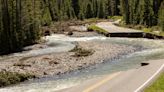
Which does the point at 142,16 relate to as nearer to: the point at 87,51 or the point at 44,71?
the point at 87,51

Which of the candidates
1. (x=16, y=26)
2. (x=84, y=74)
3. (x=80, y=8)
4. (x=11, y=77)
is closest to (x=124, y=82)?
(x=84, y=74)

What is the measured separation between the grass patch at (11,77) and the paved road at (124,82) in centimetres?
1064

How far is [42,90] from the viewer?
32.9 m

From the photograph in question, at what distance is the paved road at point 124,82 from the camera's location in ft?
87.6

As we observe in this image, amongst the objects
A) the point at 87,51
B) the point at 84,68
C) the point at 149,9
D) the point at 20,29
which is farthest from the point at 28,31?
the point at 149,9

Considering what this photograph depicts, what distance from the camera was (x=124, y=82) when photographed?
28938 mm

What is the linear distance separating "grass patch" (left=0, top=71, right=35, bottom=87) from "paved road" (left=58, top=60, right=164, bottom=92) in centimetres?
1064

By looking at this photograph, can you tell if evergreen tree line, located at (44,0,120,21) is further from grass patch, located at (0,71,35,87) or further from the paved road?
the paved road

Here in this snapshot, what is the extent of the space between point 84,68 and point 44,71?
16.4ft

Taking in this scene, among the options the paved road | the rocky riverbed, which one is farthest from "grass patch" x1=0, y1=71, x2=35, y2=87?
the paved road

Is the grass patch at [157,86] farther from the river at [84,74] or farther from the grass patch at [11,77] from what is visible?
the grass patch at [11,77]

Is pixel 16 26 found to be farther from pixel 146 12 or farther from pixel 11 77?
pixel 146 12

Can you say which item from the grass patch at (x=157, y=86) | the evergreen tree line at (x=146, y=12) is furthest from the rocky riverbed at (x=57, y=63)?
the evergreen tree line at (x=146, y=12)

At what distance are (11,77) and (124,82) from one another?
14.1m
